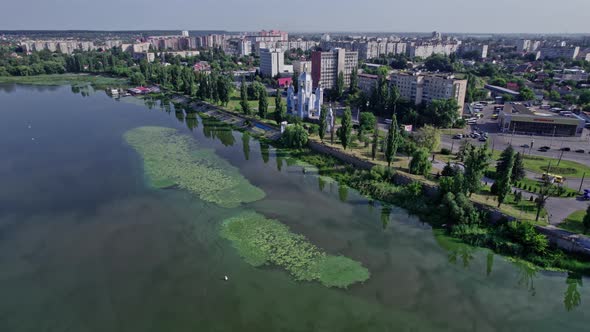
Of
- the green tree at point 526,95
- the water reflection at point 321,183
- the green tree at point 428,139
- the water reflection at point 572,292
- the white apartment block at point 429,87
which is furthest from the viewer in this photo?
the green tree at point 526,95

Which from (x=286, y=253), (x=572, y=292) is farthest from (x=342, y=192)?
(x=572, y=292)

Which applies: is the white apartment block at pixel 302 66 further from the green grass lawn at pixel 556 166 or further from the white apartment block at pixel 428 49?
the white apartment block at pixel 428 49

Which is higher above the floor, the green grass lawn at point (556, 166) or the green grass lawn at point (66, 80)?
the green grass lawn at point (66, 80)

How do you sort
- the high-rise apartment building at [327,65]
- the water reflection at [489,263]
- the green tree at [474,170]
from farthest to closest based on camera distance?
1. the high-rise apartment building at [327,65]
2. the green tree at [474,170]
3. the water reflection at [489,263]

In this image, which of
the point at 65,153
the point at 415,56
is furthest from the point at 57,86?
the point at 415,56

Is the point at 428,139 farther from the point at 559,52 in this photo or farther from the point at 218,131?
the point at 559,52

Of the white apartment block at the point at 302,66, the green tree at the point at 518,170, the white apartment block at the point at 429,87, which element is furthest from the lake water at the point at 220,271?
the white apartment block at the point at 302,66

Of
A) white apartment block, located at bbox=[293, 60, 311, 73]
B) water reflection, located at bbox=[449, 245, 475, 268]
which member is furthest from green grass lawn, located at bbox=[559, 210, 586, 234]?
white apartment block, located at bbox=[293, 60, 311, 73]

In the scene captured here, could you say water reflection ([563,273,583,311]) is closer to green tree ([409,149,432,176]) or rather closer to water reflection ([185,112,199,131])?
green tree ([409,149,432,176])

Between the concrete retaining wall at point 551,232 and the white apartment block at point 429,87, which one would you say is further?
the white apartment block at point 429,87
